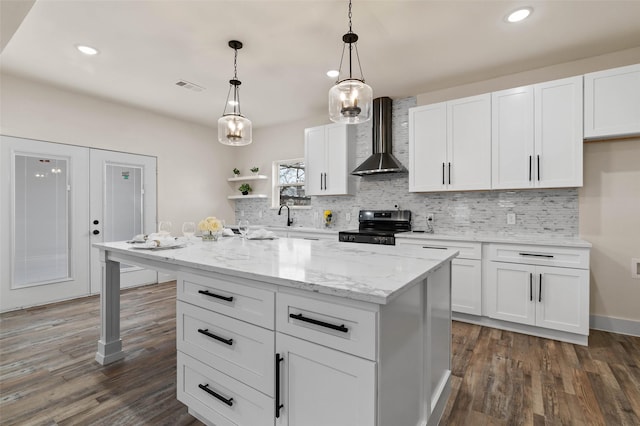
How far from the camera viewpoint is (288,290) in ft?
4.24

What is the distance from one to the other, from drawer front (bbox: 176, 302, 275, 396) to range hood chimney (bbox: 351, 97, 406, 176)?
301cm

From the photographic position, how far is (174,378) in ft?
7.32

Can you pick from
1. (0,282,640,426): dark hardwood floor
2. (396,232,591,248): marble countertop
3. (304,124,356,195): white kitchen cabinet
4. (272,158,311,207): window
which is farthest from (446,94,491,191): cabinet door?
(272,158,311,207): window

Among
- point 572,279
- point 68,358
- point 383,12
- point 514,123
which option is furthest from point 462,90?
point 68,358

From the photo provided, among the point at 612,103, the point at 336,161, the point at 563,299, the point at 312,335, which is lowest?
the point at 563,299

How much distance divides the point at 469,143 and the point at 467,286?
1.60 metres

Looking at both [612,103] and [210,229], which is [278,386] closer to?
[210,229]

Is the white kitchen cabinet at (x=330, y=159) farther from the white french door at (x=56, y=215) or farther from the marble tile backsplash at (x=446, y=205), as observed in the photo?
the white french door at (x=56, y=215)

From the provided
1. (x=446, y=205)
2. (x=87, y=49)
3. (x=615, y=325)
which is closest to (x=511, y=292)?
(x=615, y=325)

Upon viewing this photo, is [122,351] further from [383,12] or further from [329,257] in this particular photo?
[383,12]

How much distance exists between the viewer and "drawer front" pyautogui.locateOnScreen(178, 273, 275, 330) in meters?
1.37

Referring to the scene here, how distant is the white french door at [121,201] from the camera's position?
437cm

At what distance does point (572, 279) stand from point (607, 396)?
108 centimetres

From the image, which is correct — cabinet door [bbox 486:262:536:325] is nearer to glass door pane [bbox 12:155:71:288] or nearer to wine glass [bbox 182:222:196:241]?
wine glass [bbox 182:222:196:241]
